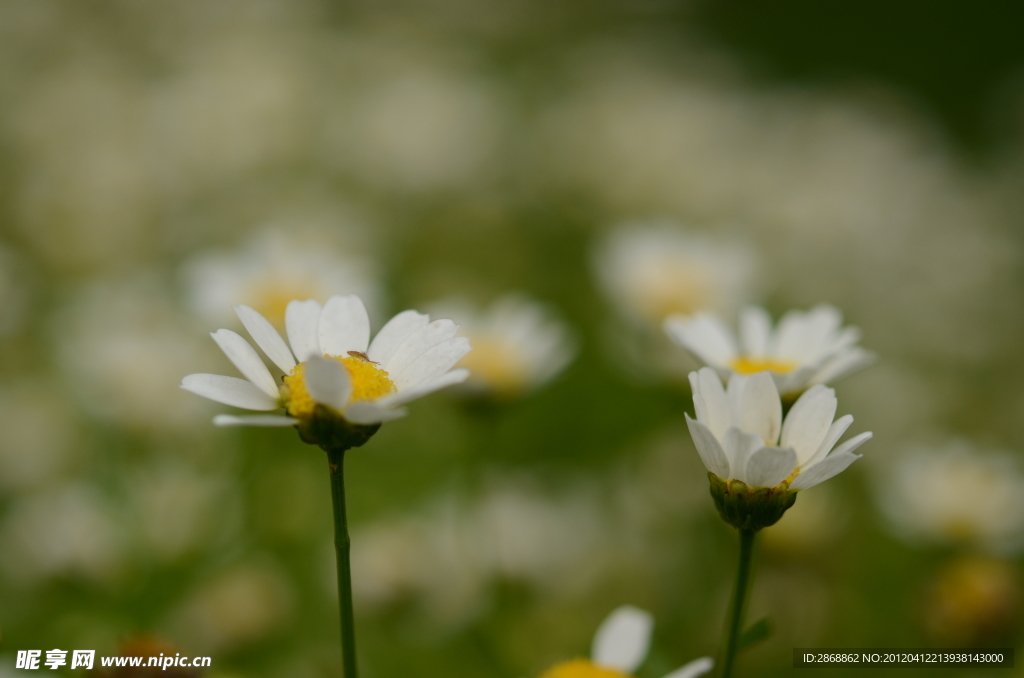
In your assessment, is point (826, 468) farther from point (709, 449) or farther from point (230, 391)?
point (230, 391)

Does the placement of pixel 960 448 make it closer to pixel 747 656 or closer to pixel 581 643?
pixel 747 656

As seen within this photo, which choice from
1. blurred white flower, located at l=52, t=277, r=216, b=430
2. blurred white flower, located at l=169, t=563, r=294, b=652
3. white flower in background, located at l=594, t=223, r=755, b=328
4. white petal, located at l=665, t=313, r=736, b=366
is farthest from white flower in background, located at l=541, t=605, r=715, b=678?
blurred white flower, located at l=52, t=277, r=216, b=430

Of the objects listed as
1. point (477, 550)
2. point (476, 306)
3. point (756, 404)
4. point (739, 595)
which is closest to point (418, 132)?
point (476, 306)

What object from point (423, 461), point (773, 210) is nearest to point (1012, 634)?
point (423, 461)

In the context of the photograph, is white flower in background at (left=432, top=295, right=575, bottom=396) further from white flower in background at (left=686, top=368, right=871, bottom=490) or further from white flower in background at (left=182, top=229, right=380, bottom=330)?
white flower in background at (left=686, top=368, right=871, bottom=490)

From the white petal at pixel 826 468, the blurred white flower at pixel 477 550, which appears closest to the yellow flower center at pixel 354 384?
the white petal at pixel 826 468

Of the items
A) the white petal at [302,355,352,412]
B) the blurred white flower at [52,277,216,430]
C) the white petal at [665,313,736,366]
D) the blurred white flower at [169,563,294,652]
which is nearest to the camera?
the white petal at [302,355,352,412]

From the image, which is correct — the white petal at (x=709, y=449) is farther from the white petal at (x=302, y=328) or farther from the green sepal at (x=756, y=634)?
the white petal at (x=302, y=328)
